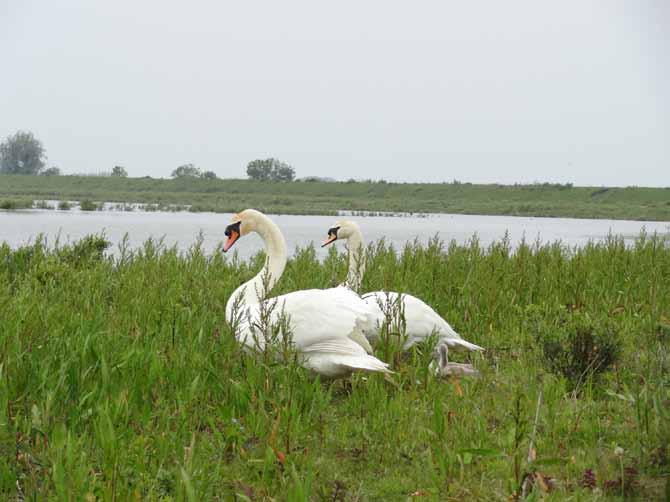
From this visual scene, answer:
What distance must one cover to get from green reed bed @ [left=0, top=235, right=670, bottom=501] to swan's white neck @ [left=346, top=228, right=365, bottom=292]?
1.10m

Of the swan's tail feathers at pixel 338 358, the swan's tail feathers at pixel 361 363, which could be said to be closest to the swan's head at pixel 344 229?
the swan's tail feathers at pixel 338 358

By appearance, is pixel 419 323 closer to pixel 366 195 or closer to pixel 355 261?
pixel 355 261

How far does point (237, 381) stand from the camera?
475cm

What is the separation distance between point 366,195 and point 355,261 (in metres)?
60.4

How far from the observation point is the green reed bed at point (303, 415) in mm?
3398

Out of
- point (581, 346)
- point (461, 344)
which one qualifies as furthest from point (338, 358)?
point (581, 346)

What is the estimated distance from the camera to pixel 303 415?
4406 millimetres

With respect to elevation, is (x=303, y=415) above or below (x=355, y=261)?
below

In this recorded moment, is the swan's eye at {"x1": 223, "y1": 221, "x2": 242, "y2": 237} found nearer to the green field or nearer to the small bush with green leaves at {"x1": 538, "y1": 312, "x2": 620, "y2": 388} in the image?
the small bush with green leaves at {"x1": 538, "y1": 312, "x2": 620, "y2": 388}

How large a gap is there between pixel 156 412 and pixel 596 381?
9.93 ft

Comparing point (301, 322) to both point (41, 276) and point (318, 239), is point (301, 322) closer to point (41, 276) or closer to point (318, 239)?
point (41, 276)

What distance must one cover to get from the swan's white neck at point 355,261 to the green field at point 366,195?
131ft

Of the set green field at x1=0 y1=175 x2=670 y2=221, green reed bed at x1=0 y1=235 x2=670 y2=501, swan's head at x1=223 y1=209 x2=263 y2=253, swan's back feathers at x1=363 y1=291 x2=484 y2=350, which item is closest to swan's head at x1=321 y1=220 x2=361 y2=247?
swan's head at x1=223 y1=209 x2=263 y2=253

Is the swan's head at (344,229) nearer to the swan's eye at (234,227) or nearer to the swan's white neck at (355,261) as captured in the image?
the swan's white neck at (355,261)
